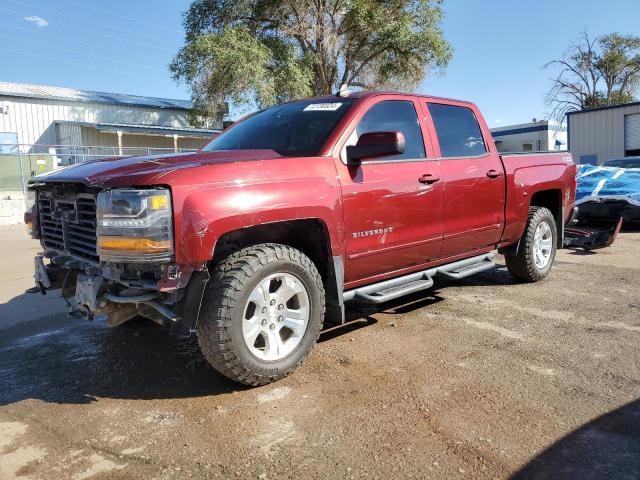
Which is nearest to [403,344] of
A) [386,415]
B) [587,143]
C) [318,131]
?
[386,415]

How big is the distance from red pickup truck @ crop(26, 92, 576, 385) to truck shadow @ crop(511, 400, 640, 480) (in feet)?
5.18

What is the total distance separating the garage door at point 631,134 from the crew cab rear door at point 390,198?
24.8 m

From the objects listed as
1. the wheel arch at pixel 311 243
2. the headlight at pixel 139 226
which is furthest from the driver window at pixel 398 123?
the headlight at pixel 139 226

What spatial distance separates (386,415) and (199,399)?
3.75ft

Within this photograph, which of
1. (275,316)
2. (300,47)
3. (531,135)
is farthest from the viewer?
(531,135)

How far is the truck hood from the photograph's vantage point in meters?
3.01

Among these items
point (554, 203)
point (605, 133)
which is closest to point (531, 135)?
point (605, 133)

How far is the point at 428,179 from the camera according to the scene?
4.33m

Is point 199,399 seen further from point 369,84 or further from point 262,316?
point 369,84

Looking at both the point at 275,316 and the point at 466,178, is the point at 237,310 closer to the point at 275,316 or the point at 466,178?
the point at 275,316

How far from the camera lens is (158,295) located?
10.1 feet

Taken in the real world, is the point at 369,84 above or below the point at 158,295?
above

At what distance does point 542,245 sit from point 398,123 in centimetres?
279

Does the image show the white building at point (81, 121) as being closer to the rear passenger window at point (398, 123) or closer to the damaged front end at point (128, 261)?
the rear passenger window at point (398, 123)
